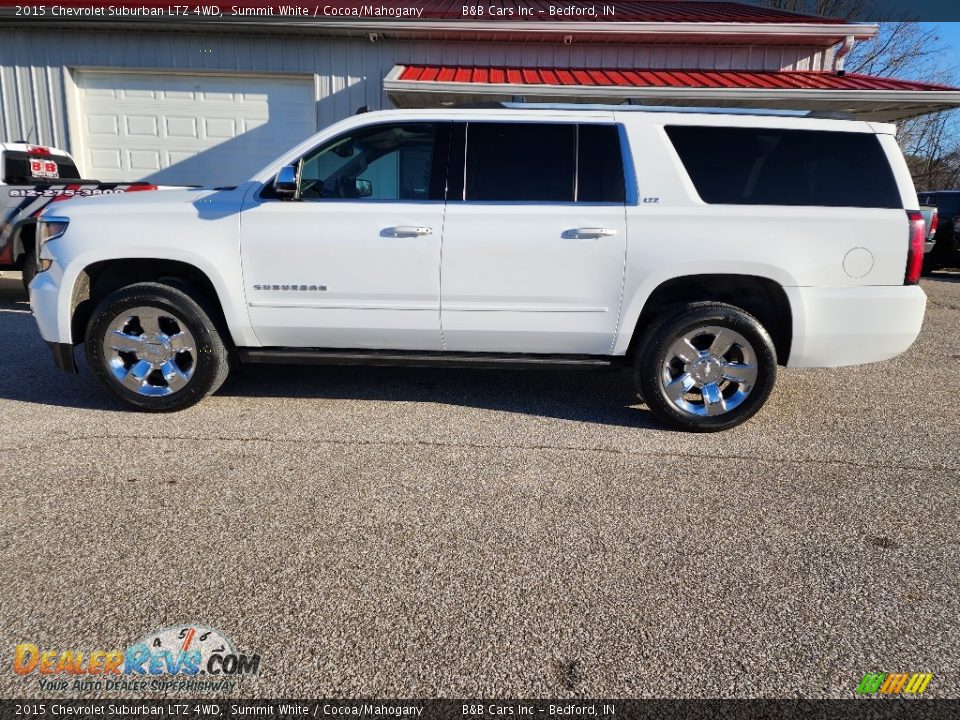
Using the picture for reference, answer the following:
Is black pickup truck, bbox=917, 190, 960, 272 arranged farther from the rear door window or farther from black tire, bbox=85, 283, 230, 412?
black tire, bbox=85, 283, 230, 412

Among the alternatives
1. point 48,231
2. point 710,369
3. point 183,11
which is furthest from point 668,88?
point 48,231

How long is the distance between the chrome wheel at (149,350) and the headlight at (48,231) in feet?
2.00

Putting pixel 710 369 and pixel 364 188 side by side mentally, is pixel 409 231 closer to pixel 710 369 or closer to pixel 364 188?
pixel 364 188

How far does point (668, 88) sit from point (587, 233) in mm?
6768

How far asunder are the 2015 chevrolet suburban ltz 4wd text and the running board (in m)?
0.02

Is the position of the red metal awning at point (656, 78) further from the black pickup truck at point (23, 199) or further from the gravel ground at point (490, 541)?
the gravel ground at point (490, 541)

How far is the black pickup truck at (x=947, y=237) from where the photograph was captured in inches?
520

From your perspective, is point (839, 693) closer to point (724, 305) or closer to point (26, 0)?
point (724, 305)

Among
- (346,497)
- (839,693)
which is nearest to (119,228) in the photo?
(346,497)

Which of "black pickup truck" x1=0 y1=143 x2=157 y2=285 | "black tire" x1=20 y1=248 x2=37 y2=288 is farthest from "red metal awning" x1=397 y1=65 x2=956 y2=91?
"black tire" x1=20 y1=248 x2=37 y2=288

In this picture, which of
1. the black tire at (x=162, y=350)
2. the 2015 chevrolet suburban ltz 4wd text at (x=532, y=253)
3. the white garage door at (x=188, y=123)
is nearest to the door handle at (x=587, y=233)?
the 2015 chevrolet suburban ltz 4wd text at (x=532, y=253)

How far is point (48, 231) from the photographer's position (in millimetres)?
4438

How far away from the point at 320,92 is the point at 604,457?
388 inches

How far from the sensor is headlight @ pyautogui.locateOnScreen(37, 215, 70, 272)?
437 cm
